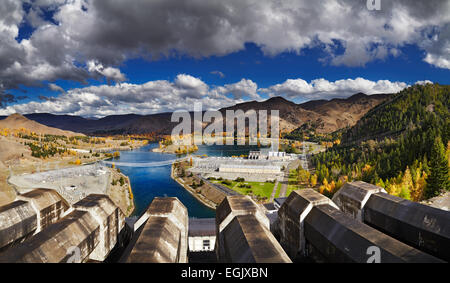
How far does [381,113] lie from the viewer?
8250cm

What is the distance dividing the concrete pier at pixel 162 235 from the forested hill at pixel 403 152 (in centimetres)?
1867

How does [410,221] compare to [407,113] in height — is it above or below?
below

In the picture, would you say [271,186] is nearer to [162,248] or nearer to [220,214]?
[220,214]

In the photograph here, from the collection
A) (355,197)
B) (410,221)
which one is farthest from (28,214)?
(410,221)

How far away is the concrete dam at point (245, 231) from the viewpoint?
6.46 metres

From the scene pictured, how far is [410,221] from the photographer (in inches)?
314

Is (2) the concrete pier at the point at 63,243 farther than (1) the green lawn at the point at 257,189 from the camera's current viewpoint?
No

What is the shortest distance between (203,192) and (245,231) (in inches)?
1291

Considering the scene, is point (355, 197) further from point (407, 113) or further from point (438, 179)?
point (407, 113)

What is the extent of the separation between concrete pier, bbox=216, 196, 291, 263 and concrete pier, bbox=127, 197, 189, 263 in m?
1.63

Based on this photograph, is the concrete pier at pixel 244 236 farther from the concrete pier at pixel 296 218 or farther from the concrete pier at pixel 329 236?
the concrete pier at pixel 329 236

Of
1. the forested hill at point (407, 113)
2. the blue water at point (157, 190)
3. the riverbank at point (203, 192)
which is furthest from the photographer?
the forested hill at point (407, 113)

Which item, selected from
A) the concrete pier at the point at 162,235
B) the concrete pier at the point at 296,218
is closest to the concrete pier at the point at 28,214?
the concrete pier at the point at 162,235

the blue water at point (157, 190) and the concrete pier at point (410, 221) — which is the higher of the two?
the concrete pier at point (410, 221)
